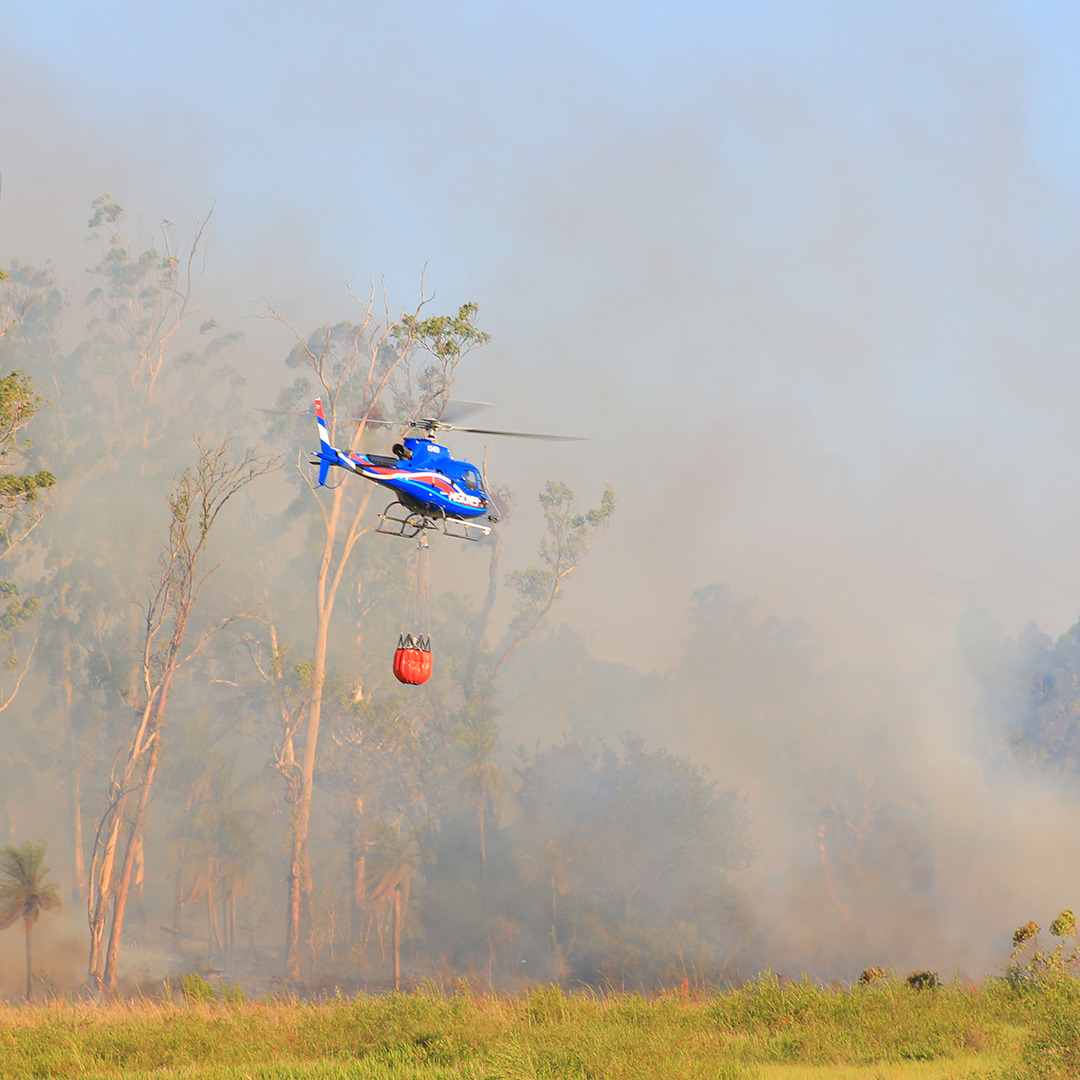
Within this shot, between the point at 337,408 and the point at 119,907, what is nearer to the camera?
the point at 119,907

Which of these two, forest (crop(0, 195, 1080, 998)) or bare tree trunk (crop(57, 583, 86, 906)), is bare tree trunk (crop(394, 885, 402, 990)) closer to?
forest (crop(0, 195, 1080, 998))

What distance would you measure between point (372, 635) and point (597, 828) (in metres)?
24.6

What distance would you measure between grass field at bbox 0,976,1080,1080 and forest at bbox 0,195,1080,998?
72.9ft

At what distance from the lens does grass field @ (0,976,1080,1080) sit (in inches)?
713

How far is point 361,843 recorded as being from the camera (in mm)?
60844

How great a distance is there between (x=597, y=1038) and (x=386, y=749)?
4512 cm

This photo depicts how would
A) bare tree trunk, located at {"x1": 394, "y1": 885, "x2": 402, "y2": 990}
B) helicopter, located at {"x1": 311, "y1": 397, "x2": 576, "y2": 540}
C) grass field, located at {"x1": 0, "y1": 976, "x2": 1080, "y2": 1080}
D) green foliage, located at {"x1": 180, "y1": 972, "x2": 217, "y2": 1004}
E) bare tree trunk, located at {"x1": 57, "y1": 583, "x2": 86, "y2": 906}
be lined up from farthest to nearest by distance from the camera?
1. bare tree trunk, located at {"x1": 57, "y1": 583, "x2": 86, "y2": 906}
2. bare tree trunk, located at {"x1": 394, "y1": 885, "x2": 402, "y2": 990}
3. green foliage, located at {"x1": 180, "y1": 972, "x2": 217, "y2": 1004}
4. helicopter, located at {"x1": 311, "y1": 397, "x2": 576, "y2": 540}
5. grass field, located at {"x1": 0, "y1": 976, "x2": 1080, "y2": 1080}

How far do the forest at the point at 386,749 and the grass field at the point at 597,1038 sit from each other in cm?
2221


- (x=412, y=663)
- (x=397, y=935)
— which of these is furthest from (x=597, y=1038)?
(x=397, y=935)

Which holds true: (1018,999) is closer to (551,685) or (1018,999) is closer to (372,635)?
(372,635)

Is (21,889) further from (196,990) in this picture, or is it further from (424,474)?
(424,474)

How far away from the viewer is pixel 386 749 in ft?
211

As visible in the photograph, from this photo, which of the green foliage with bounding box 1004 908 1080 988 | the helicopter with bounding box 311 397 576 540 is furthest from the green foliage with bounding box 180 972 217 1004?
the green foliage with bounding box 1004 908 1080 988

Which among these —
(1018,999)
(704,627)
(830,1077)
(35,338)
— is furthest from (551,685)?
(830,1077)
